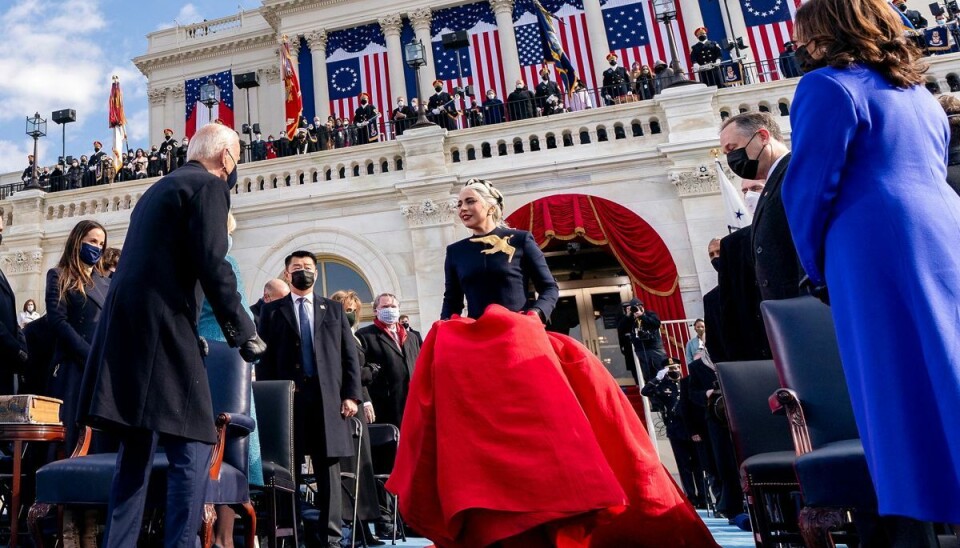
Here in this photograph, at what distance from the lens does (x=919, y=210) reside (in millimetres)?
1771

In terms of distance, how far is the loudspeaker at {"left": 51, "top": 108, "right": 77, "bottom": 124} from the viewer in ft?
47.1

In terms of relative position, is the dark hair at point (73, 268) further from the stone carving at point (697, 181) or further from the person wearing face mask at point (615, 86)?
the person wearing face mask at point (615, 86)

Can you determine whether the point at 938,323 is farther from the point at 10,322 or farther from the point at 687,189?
the point at 687,189

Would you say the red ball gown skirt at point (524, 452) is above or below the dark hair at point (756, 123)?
below

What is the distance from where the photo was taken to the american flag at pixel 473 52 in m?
20.3

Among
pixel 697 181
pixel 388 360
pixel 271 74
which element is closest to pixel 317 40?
pixel 271 74

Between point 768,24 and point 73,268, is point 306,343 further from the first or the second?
point 768,24

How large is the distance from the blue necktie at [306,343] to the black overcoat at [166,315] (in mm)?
1810

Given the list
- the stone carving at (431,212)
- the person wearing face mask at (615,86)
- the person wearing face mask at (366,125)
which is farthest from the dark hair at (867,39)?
the person wearing face mask at (366,125)

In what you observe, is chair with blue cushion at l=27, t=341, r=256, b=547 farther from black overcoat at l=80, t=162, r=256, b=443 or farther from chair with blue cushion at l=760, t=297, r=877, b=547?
chair with blue cushion at l=760, t=297, r=877, b=547

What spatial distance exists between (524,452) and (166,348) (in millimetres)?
1458

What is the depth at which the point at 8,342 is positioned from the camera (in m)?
4.25

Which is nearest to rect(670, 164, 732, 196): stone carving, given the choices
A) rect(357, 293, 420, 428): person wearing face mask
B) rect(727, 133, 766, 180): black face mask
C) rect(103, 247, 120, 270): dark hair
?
rect(357, 293, 420, 428): person wearing face mask

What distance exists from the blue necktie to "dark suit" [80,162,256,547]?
179 cm
